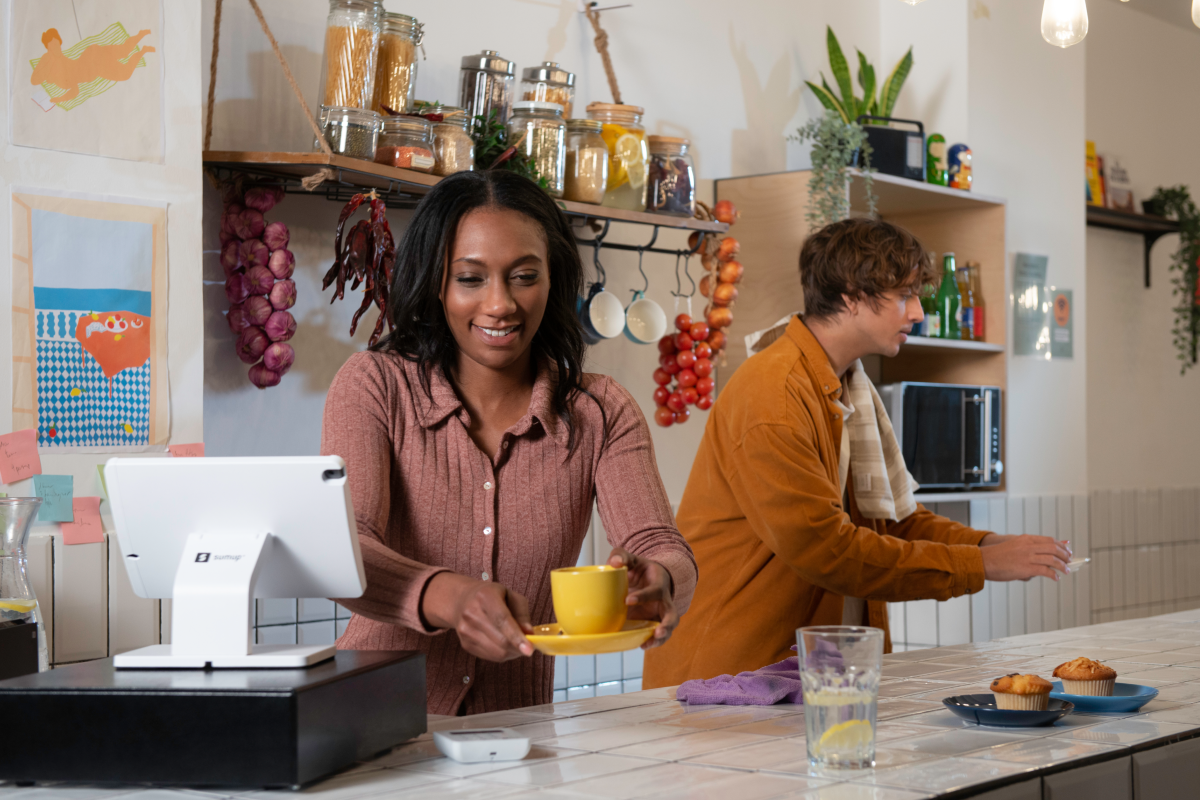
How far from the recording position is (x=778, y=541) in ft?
6.81

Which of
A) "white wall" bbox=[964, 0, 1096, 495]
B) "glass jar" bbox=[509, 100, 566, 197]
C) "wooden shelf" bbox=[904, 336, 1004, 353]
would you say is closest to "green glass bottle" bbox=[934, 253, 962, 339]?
"wooden shelf" bbox=[904, 336, 1004, 353]

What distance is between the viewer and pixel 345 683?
119cm

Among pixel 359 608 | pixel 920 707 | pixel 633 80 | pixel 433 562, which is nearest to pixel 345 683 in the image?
pixel 359 608

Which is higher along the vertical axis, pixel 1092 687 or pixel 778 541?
pixel 778 541

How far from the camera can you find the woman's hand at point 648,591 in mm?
1395

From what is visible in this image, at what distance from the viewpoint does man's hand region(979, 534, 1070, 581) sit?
6.56 ft

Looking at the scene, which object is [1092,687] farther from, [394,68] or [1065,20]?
[394,68]

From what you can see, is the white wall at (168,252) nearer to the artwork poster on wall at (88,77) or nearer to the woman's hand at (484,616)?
the artwork poster on wall at (88,77)

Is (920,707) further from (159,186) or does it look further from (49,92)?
(49,92)

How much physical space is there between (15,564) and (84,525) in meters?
0.31

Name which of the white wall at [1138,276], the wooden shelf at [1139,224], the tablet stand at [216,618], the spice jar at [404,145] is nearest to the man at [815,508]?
the spice jar at [404,145]

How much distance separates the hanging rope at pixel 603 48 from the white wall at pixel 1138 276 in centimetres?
237

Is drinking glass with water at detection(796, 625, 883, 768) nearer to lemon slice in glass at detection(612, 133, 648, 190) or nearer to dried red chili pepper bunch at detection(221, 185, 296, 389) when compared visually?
dried red chili pepper bunch at detection(221, 185, 296, 389)

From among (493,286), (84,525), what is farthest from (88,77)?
(493,286)
